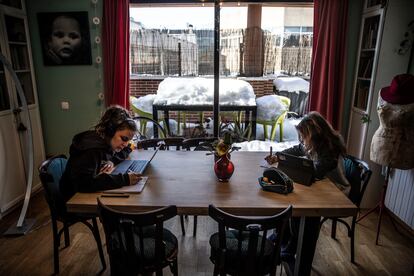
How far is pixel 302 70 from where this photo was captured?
11.2 ft

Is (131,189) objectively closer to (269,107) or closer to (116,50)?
(116,50)

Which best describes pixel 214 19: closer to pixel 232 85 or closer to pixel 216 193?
pixel 232 85

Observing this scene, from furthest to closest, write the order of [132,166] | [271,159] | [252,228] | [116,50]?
[116,50]
[271,159]
[132,166]
[252,228]

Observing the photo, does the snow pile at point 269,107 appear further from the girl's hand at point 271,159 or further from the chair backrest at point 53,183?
the chair backrest at point 53,183

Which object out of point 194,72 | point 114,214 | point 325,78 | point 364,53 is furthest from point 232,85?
point 114,214

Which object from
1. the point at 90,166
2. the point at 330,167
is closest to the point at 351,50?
the point at 330,167

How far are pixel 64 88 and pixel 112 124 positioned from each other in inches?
76.4

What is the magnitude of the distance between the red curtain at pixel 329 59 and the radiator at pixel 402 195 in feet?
2.66

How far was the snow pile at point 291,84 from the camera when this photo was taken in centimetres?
347

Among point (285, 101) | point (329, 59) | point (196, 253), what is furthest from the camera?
point (285, 101)

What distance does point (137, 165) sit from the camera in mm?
2033

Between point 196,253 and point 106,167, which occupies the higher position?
point 106,167

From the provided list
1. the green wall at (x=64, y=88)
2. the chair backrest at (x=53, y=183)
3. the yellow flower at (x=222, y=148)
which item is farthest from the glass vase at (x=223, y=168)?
the green wall at (x=64, y=88)

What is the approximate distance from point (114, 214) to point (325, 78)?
Result: 2.69 metres
